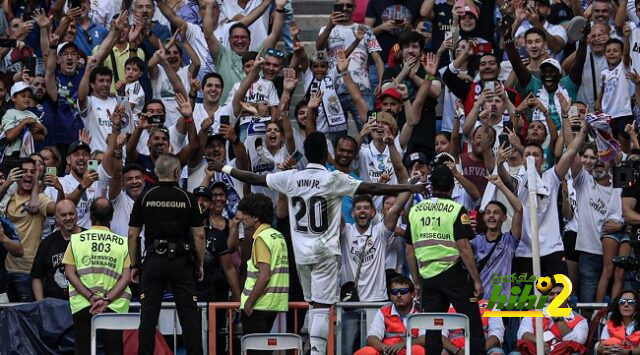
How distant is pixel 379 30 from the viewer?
22578 millimetres

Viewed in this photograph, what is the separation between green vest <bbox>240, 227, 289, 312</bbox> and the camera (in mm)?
17016

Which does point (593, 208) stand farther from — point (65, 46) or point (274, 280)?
point (65, 46)

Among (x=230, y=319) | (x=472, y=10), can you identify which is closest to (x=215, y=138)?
(x=230, y=319)

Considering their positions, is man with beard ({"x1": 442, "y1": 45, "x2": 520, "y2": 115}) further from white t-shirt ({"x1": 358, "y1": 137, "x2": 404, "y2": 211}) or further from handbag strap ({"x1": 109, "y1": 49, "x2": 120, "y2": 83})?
handbag strap ({"x1": 109, "y1": 49, "x2": 120, "y2": 83})

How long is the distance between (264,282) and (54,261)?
2.43 metres

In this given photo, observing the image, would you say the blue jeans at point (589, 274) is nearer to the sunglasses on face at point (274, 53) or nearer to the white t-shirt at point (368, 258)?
the white t-shirt at point (368, 258)

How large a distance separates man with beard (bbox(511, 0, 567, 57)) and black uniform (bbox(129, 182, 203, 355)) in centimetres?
760

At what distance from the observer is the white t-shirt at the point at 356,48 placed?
21.8m

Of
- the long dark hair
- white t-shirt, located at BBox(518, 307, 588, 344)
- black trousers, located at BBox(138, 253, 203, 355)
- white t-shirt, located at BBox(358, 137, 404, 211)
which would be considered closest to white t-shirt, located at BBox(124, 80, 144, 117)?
white t-shirt, located at BBox(358, 137, 404, 211)

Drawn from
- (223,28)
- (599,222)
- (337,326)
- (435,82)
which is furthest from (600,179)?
(223,28)

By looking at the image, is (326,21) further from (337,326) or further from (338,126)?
(337,326)

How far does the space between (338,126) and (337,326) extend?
461 cm

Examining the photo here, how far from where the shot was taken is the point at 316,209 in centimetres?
1681

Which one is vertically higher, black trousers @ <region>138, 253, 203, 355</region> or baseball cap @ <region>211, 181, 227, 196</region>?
baseball cap @ <region>211, 181, 227, 196</region>
